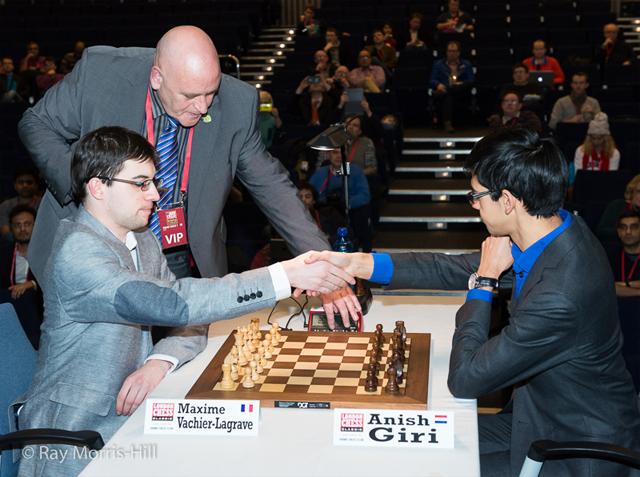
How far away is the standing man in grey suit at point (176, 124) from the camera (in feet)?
10.0

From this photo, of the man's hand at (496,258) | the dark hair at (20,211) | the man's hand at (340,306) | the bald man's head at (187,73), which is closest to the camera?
the man's hand at (496,258)

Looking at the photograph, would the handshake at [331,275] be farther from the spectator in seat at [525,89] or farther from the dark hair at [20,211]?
the spectator in seat at [525,89]

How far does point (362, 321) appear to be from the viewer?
10.6ft

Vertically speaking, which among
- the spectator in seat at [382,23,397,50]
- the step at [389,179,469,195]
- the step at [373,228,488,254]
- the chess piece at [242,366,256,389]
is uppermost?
the spectator in seat at [382,23,397,50]

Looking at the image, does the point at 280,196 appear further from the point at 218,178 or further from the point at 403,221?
the point at 403,221

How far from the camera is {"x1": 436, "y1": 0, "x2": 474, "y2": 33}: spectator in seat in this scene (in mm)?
12312

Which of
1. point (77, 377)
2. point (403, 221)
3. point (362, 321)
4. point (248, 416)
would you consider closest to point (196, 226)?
point (362, 321)

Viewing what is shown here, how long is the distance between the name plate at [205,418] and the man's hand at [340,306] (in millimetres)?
841

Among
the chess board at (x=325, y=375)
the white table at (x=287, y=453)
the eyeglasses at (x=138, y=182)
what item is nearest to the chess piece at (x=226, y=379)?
the chess board at (x=325, y=375)

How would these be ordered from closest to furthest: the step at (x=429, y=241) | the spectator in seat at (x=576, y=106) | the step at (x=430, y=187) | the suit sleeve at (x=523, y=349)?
the suit sleeve at (x=523, y=349) → the step at (x=429, y=241) → the step at (x=430, y=187) → the spectator in seat at (x=576, y=106)

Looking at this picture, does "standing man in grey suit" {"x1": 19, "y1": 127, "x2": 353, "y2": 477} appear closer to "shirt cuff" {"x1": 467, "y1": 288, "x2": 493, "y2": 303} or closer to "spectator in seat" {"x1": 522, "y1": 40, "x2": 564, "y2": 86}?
"shirt cuff" {"x1": 467, "y1": 288, "x2": 493, "y2": 303}

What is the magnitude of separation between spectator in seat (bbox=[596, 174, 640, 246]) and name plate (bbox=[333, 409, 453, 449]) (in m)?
4.67

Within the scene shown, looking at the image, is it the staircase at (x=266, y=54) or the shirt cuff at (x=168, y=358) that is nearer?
the shirt cuff at (x=168, y=358)

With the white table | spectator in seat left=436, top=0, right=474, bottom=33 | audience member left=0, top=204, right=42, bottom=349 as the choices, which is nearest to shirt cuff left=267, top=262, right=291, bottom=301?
the white table
